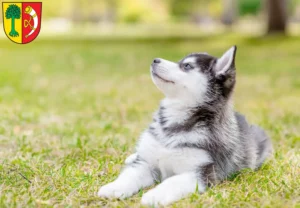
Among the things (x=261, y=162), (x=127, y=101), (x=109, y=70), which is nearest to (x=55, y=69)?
(x=109, y=70)

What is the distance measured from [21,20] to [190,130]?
2372 millimetres

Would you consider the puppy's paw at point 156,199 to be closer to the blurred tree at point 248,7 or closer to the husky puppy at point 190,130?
the husky puppy at point 190,130

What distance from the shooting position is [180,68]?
14.3ft

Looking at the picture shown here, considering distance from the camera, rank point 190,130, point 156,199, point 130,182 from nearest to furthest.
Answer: point 156,199
point 130,182
point 190,130

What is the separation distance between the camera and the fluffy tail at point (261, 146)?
5051 millimetres

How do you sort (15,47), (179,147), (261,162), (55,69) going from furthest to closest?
1. (15,47)
2. (55,69)
3. (261,162)
4. (179,147)

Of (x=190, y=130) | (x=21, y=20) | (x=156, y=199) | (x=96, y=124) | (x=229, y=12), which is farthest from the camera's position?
(x=229, y=12)

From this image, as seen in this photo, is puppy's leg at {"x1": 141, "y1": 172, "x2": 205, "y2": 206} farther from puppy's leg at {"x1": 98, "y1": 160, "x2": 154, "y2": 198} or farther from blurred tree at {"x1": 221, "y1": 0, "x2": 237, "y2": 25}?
blurred tree at {"x1": 221, "y1": 0, "x2": 237, "y2": 25}

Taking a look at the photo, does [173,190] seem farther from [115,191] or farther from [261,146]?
[261,146]

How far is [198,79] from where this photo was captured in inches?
169

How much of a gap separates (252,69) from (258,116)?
592 centimetres

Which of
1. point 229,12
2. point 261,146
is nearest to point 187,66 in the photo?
point 261,146

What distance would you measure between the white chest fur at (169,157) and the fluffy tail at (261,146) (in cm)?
107

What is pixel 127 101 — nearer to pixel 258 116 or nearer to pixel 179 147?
pixel 258 116
